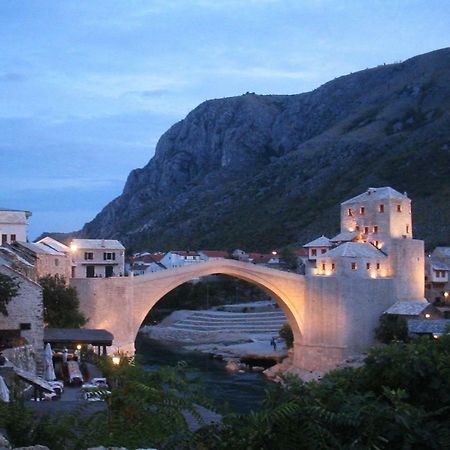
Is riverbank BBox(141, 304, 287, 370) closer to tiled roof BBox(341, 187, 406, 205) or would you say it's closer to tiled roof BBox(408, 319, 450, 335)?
tiled roof BBox(408, 319, 450, 335)

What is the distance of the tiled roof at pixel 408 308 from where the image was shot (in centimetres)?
3076

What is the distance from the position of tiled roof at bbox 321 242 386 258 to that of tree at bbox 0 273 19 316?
17.6m

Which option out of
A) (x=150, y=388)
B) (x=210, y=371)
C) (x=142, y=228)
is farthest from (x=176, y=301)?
(x=150, y=388)

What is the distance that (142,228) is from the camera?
318ft

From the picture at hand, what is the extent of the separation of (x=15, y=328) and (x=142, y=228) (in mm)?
77727

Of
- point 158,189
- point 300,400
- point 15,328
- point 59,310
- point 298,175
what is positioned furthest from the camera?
point 158,189

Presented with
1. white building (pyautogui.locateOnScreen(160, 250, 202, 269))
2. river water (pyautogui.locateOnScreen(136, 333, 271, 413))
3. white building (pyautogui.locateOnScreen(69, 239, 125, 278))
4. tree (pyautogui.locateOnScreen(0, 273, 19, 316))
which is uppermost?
white building (pyautogui.locateOnScreen(160, 250, 202, 269))

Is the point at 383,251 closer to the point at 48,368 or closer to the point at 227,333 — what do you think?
the point at 227,333

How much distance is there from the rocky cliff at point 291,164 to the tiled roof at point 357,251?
2296cm

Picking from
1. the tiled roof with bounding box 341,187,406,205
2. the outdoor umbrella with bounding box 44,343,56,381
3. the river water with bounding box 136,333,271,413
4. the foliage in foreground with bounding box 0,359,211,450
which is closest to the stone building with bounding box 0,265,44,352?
the outdoor umbrella with bounding box 44,343,56,381

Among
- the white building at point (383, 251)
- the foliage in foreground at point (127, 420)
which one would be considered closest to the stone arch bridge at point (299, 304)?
the white building at point (383, 251)

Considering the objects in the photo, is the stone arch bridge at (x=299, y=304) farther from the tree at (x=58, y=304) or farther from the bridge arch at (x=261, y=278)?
the tree at (x=58, y=304)

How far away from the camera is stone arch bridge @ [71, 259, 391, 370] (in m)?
27.9

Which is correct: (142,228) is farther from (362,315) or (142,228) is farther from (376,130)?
(362,315)
